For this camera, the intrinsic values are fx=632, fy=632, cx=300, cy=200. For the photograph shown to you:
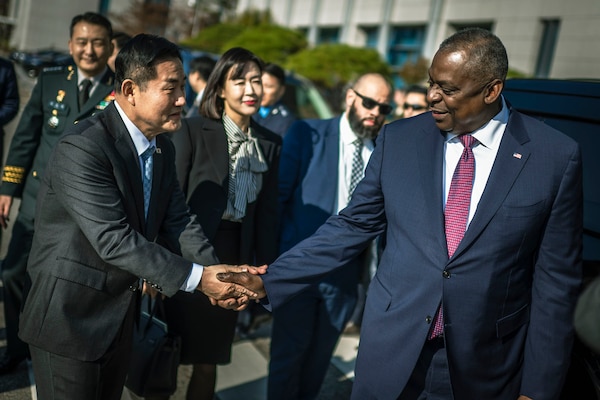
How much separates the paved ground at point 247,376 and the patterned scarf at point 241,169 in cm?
131

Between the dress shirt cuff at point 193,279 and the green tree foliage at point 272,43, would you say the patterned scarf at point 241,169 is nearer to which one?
the dress shirt cuff at point 193,279

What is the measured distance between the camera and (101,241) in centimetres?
243

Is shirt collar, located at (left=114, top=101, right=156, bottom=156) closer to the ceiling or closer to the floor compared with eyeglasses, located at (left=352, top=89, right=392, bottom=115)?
closer to the floor

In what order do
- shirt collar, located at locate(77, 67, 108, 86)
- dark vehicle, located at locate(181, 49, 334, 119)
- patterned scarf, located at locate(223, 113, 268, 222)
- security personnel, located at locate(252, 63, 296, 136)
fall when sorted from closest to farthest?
patterned scarf, located at locate(223, 113, 268, 222) → shirt collar, located at locate(77, 67, 108, 86) → security personnel, located at locate(252, 63, 296, 136) → dark vehicle, located at locate(181, 49, 334, 119)

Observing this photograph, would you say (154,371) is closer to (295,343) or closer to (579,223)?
(295,343)

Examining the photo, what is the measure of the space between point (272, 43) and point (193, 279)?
2573cm

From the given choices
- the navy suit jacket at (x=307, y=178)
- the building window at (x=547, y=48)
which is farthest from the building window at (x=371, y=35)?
the navy suit jacket at (x=307, y=178)

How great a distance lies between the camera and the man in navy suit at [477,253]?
240 centimetres

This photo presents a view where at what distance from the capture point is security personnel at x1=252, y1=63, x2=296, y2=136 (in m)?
6.31

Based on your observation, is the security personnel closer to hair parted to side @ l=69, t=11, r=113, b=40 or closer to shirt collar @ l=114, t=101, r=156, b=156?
hair parted to side @ l=69, t=11, r=113, b=40

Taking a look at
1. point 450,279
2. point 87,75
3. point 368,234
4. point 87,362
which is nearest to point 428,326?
point 450,279

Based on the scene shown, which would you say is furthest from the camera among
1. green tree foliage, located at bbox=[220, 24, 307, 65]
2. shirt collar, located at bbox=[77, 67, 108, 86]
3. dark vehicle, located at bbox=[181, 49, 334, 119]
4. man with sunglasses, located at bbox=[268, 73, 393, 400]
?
green tree foliage, located at bbox=[220, 24, 307, 65]

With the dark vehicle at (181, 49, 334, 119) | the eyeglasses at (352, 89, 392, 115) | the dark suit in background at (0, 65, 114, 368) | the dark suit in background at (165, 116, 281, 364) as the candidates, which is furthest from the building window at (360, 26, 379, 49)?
the dark suit in background at (165, 116, 281, 364)

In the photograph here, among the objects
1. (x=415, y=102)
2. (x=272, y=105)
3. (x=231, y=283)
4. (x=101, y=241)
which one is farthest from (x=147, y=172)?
(x=415, y=102)
